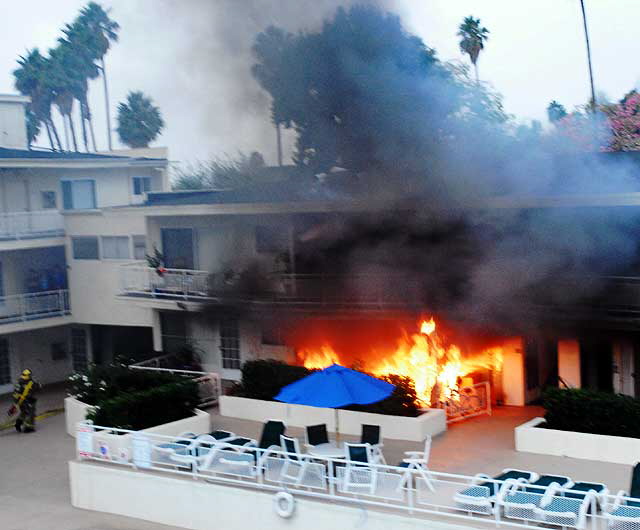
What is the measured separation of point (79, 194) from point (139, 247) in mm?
4066

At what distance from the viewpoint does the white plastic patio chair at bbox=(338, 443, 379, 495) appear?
42.6ft

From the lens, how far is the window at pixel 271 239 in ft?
73.9

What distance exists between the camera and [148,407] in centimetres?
1769

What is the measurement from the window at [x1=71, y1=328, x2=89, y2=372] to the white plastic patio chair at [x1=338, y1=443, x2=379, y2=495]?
50.9 ft

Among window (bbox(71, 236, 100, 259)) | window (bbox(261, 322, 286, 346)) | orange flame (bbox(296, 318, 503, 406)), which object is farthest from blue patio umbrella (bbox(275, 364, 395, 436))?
window (bbox(71, 236, 100, 259))

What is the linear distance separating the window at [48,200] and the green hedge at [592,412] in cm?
1680

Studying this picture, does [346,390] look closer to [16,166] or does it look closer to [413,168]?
[413,168]

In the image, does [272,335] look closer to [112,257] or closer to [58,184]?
[112,257]

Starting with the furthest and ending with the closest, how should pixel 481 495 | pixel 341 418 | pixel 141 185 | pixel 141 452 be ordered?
pixel 141 185
pixel 341 418
pixel 141 452
pixel 481 495

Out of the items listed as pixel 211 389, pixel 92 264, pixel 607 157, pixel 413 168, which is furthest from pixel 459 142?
pixel 92 264

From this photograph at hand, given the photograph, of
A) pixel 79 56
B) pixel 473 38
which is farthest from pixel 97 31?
pixel 473 38

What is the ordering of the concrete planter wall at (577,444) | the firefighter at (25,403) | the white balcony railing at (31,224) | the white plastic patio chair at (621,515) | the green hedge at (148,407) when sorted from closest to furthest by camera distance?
the white plastic patio chair at (621,515)
the concrete planter wall at (577,444)
the green hedge at (148,407)
the firefighter at (25,403)
the white balcony railing at (31,224)

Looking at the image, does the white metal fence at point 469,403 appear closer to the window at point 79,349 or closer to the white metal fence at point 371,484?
the white metal fence at point 371,484

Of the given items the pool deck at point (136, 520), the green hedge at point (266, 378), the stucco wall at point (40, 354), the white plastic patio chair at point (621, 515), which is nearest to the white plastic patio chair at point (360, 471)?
the pool deck at point (136, 520)
